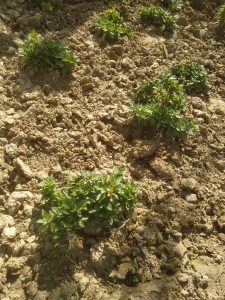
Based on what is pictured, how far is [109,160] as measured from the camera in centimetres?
408

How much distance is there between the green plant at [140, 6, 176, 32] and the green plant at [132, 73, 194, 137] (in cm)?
118

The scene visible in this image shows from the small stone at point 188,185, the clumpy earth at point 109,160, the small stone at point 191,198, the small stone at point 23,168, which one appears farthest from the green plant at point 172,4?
the small stone at point 23,168

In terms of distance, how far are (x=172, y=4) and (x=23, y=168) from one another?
3.52 metres

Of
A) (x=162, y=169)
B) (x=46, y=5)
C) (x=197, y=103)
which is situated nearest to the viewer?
(x=162, y=169)

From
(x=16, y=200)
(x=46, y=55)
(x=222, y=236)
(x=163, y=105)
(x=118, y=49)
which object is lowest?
(x=222, y=236)

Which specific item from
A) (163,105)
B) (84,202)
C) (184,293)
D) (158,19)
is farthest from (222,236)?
(158,19)

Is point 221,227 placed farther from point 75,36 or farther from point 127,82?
point 75,36

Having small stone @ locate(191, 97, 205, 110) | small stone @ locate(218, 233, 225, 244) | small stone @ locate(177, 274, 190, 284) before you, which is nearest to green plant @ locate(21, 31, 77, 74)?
small stone @ locate(191, 97, 205, 110)

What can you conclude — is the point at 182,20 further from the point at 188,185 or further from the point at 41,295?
the point at 41,295

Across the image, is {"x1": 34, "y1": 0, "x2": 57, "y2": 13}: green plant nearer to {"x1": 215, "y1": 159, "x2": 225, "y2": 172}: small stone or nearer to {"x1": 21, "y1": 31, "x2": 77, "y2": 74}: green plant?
{"x1": 21, "y1": 31, "x2": 77, "y2": 74}: green plant

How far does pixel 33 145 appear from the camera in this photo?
4051mm

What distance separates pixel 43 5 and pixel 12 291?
381 centimetres

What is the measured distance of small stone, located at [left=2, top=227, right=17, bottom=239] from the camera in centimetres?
344

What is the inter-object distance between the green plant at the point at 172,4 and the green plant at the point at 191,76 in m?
1.22
